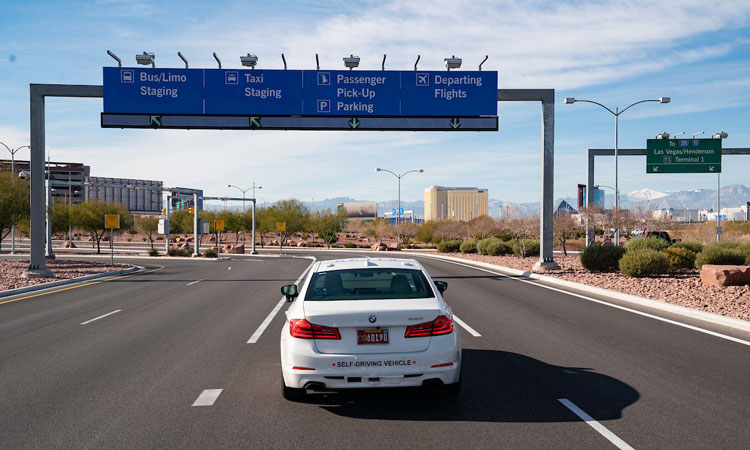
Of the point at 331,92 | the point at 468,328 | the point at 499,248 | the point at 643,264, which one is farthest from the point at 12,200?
the point at 499,248

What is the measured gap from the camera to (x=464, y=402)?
6.36 metres

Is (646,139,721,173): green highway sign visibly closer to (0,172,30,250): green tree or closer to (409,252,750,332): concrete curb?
(409,252,750,332): concrete curb

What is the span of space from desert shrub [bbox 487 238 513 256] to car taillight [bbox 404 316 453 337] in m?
37.9

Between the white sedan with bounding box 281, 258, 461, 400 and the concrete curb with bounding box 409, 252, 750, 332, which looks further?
the concrete curb with bounding box 409, 252, 750, 332

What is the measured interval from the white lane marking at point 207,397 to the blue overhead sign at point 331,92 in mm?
19167

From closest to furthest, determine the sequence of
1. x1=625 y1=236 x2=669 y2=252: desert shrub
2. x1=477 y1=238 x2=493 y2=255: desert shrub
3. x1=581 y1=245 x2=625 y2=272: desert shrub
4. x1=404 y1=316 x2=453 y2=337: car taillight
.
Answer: x1=404 y1=316 x2=453 y2=337: car taillight, x1=581 y1=245 x2=625 y2=272: desert shrub, x1=625 y1=236 x2=669 y2=252: desert shrub, x1=477 y1=238 x2=493 y2=255: desert shrub

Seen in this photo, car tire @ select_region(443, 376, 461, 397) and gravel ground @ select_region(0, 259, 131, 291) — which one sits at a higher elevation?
car tire @ select_region(443, 376, 461, 397)

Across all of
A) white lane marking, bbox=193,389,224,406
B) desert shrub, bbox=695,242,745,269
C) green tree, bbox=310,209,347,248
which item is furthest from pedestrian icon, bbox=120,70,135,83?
green tree, bbox=310,209,347,248

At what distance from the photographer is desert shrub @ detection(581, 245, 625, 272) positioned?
78.7 ft

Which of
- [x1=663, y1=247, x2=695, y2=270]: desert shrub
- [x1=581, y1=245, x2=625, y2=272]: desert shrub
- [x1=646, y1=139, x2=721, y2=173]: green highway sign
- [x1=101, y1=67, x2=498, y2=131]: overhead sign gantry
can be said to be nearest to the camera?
[x1=663, y1=247, x2=695, y2=270]: desert shrub

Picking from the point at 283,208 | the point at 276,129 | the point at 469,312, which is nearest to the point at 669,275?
the point at 469,312

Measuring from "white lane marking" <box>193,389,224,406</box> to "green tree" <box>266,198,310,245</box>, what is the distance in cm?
7168

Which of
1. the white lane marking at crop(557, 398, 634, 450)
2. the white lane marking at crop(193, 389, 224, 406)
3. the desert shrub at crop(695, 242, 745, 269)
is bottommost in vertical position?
the white lane marking at crop(193, 389, 224, 406)

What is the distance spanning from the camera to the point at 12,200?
1219 inches
